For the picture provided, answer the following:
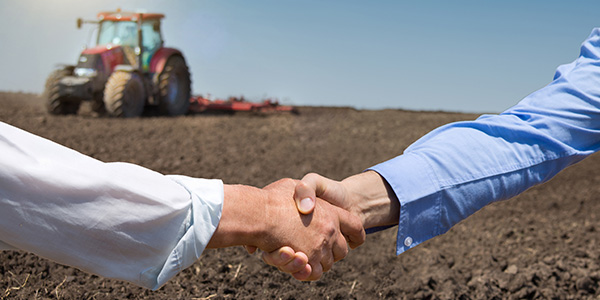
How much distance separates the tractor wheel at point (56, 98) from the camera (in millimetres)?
9023

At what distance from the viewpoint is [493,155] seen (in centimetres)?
184

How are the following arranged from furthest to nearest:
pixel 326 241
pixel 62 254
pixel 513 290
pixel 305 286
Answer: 1. pixel 513 290
2. pixel 305 286
3. pixel 326 241
4. pixel 62 254

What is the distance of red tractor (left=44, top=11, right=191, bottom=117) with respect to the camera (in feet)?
29.5

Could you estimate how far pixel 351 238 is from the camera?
1.89 metres

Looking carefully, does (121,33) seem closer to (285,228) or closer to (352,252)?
(352,252)

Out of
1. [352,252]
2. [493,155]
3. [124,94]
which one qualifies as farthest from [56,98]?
[493,155]

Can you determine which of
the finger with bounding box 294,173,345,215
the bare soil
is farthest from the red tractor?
the finger with bounding box 294,173,345,215

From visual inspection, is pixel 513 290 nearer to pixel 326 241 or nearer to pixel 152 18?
pixel 326 241

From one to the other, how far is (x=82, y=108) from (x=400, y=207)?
36.3ft

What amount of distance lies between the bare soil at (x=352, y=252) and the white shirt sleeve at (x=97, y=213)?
1.92ft

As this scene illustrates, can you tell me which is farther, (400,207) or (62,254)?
(400,207)

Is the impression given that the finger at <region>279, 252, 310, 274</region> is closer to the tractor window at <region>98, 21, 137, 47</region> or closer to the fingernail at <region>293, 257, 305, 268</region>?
the fingernail at <region>293, 257, 305, 268</region>

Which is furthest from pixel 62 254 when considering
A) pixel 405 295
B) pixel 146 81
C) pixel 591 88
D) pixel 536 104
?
pixel 146 81

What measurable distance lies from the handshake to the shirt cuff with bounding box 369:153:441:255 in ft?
0.24
